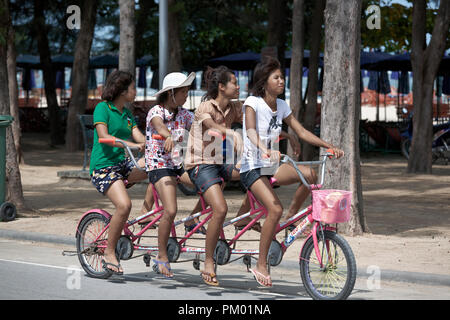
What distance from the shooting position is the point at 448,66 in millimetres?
24094

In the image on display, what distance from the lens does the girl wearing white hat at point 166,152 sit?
6.79m

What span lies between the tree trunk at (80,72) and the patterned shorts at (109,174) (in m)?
16.1

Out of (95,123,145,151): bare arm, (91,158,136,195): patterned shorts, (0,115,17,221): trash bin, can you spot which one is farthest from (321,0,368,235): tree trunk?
(0,115,17,221): trash bin

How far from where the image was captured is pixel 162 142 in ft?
22.4

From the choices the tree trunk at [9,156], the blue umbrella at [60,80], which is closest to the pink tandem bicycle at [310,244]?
the tree trunk at [9,156]

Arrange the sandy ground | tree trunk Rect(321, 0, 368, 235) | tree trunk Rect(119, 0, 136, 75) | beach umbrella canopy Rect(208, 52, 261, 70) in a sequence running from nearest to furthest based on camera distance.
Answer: the sandy ground < tree trunk Rect(321, 0, 368, 235) < tree trunk Rect(119, 0, 136, 75) < beach umbrella canopy Rect(208, 52, 261, 70)

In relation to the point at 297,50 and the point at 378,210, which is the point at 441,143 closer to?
the point at 297,50

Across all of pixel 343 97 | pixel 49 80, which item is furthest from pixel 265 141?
pixel 49 80

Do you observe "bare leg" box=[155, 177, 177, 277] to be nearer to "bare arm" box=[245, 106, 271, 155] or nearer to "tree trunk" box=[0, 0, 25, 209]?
"bare arm" box=[245, 106, 271, 155]

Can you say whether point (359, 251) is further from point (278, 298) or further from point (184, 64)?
point (184, 64)

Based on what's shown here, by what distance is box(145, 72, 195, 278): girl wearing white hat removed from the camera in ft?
22.3

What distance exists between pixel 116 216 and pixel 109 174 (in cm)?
39

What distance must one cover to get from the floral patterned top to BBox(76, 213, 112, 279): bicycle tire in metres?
0.85
